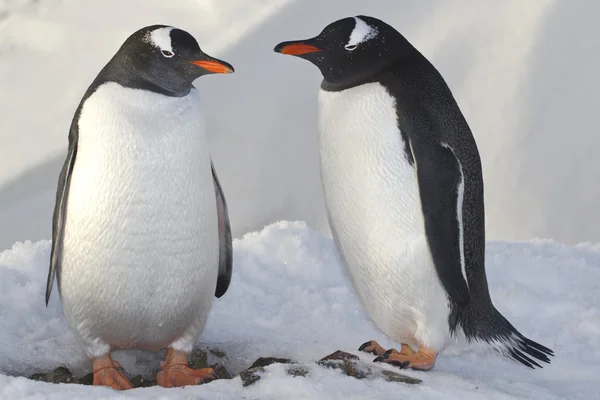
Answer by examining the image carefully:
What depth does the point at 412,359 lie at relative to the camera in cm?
249

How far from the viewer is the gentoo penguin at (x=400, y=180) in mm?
2439

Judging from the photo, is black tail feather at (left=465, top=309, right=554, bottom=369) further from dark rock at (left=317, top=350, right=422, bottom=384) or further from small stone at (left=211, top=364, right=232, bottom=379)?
small stone at (left=211, top=364, right=232, bottom=379)

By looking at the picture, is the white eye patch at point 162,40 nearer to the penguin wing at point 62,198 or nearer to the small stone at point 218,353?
the penguin wing at point 62,198

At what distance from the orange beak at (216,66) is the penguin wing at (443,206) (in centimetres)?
54

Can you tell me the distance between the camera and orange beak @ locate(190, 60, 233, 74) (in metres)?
2.32

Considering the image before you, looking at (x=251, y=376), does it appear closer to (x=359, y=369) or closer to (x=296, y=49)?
(x=359, y=369)

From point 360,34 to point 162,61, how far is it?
553mm

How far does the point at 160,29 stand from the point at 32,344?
1.04 m

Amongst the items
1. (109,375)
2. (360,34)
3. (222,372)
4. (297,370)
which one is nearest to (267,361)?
(222,372)

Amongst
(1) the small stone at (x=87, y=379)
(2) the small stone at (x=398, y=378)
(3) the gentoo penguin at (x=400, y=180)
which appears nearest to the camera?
(2) the small stone at (x=398, y=378)

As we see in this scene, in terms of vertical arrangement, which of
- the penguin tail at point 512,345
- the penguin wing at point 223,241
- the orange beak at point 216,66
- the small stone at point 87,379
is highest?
the orange beak at point 216,66

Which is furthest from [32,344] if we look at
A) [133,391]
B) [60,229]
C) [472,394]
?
Result: [472,394]

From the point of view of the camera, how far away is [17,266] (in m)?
3.17

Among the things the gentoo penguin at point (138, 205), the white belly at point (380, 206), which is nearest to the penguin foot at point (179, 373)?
the gentoo penguin at point (138, 205)
